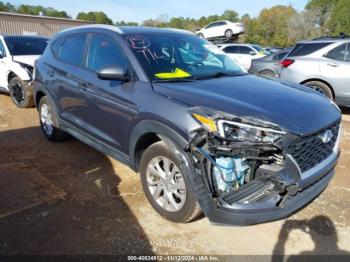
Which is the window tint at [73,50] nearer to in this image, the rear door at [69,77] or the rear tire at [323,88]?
the rear door at [69,77]

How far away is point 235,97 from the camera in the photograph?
9.77 ft

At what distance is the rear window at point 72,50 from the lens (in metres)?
4.36

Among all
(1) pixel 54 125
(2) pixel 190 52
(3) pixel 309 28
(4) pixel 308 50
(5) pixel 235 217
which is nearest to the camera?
(5) pixel 235 217

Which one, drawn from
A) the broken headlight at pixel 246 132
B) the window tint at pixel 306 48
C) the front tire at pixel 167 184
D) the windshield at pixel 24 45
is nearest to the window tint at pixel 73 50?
the front tire at pixel 167 184

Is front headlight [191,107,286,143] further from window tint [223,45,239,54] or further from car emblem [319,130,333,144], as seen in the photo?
window tint [223,45,239,54]

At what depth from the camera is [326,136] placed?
3049 millimetres

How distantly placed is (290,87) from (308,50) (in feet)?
15.0

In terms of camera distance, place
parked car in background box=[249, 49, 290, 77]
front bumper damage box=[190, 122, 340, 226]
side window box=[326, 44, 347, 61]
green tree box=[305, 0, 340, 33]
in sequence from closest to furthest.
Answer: front bumper damage box=[190, 122, 340, 226], side window box=[326, 44, 347, 61], parked car in background box=[249, 49, 290, 77], green tree box=[305, 0, 340, 33]

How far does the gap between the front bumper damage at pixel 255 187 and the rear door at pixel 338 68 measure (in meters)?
5.07

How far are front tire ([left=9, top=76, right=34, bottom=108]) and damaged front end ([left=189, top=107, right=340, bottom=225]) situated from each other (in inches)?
230

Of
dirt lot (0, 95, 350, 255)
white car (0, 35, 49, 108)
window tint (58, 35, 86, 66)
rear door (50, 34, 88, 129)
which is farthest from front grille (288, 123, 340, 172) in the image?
white car (0, 35, 49, 108)

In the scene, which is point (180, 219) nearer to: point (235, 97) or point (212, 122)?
point (212, 122)

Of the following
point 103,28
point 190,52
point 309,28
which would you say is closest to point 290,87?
point 190,52

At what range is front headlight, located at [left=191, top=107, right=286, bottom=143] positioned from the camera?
2.57 metres
